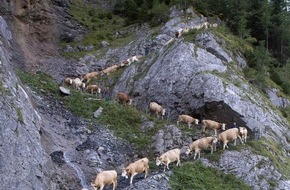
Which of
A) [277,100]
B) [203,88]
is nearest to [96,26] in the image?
[277,100]

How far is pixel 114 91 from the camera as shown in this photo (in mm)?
34094

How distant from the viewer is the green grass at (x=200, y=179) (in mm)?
20812

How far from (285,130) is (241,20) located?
16.1 meters

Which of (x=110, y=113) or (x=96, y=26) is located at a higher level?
(x=96, y=26)

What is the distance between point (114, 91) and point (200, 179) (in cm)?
1440

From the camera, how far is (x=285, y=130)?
30.1 m

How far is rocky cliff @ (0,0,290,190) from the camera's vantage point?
19.0 metres

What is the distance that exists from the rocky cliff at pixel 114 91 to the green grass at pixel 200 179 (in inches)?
19.6

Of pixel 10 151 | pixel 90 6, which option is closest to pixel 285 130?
pixel 10 151

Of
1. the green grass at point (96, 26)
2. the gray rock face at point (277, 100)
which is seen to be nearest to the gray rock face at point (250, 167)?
the gray rock face at point (277, 100)

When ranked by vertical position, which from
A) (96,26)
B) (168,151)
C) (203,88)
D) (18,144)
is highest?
(96,26)

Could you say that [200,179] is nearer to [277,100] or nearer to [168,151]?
[168,151]

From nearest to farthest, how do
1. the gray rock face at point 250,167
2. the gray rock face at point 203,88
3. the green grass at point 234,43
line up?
the gray rock face at point 250,167
the gray rock face at point 203,88
the green grass at point 234,43

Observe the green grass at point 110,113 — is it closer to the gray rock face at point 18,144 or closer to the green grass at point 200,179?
the green grass at point 200,179
